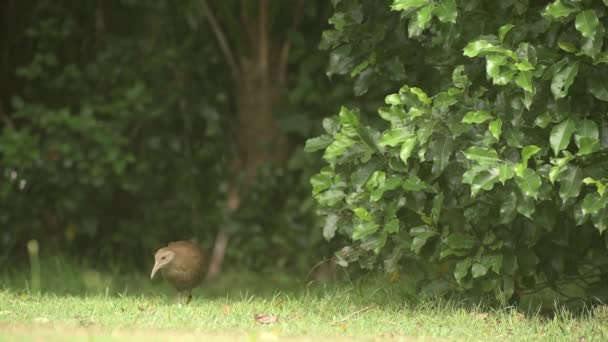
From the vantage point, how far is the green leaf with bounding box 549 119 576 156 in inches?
203

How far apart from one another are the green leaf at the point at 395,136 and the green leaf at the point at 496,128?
45 cm

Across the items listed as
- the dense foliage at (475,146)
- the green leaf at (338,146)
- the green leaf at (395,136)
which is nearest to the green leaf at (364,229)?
the dense foliage at (475,146)

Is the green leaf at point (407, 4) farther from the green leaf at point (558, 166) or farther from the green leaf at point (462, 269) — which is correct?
the green leaf at point (462, 269)

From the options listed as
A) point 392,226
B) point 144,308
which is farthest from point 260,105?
point 392,226

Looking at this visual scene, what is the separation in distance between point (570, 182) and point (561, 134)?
10.3 inches

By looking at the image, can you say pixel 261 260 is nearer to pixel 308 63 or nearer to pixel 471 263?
pixel 308 63

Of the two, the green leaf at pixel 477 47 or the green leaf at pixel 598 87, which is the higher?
the green leaf at pixel 477 47

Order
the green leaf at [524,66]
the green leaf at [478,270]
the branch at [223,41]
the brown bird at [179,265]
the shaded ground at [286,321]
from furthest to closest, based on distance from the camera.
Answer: the branch at [223,41] → the brown bird at [179,265] → the green leaf at [478,270] → the green leaf at [524,66] → the shaded ground at [286,321]

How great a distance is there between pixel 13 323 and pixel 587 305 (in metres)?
3.41

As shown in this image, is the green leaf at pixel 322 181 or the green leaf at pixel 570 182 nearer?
the green leaf at pixel 570 182

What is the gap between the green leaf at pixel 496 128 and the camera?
518cm

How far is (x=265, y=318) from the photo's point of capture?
220 inches

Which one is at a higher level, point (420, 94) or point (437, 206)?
point (420, 94)

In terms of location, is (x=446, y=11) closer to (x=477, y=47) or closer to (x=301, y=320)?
(x=477, y=47)
